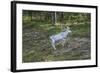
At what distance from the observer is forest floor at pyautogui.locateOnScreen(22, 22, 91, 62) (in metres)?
1.64

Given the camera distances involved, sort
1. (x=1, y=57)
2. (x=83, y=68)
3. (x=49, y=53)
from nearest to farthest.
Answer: (x=1, y=57)
(x=49, y=53)
(x=83, y=68)

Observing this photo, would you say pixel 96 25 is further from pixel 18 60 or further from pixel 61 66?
pixel 18 60

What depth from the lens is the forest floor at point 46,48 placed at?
1.64 metres

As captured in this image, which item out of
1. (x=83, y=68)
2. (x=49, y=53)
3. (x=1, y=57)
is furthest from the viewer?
(x=83, y=68)

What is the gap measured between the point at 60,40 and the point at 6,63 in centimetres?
45

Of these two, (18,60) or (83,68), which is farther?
(83,68)

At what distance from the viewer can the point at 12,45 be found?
1.57 m

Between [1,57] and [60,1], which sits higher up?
[60,1]

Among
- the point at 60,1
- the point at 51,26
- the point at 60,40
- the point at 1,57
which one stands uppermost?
the point at 60,1

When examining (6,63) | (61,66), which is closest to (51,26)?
(61,66)

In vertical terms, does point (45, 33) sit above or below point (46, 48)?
above

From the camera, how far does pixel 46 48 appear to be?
5.55ft

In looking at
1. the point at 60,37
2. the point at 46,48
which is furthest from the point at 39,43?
the point at 60,37

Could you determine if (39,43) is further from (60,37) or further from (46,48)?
(60,37)
